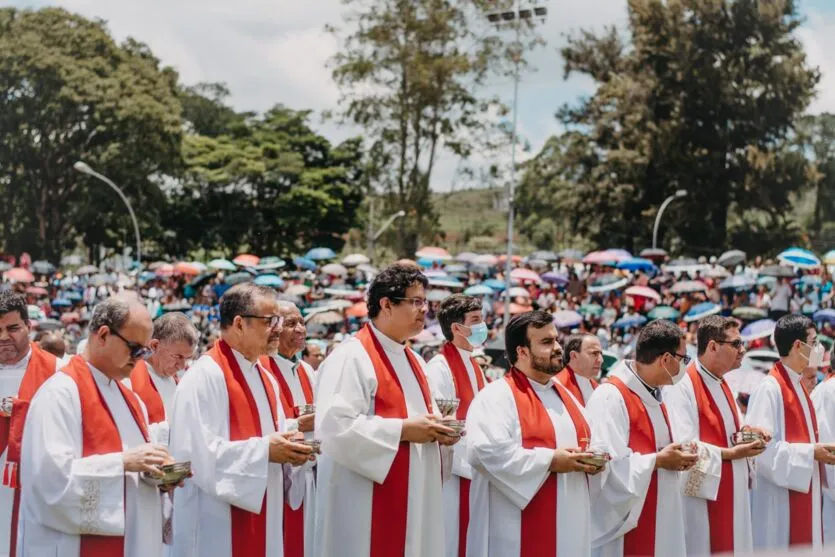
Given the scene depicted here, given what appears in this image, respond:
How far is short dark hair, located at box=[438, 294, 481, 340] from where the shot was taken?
7297 millimetres

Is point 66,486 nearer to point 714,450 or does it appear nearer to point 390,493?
point 390,493

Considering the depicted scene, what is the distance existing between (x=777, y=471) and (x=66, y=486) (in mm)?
4529

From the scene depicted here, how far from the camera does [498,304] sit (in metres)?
24.8

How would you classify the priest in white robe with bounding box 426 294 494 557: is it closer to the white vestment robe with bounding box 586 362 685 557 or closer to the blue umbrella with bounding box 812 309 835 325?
the white vestment robe with bounding box 586 362 685 557

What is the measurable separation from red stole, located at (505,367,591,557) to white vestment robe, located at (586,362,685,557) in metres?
0.39

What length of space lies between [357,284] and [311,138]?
24.0 meters

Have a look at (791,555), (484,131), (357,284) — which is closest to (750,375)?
(791,555)

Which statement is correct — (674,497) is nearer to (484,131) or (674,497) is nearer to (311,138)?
(484,131)

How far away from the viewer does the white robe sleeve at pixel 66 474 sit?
421cm

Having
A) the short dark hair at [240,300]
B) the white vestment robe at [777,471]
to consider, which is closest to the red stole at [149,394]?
the short dark hair at [240,300]

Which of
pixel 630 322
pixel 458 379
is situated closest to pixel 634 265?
pixel 630 322

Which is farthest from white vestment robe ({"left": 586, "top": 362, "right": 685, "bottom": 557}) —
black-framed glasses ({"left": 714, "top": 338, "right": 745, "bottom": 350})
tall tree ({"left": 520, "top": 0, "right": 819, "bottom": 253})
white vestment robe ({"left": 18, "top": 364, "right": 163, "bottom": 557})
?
tall tree ({"left": 520, "top": 0, "right": 819, "bottom": 253})

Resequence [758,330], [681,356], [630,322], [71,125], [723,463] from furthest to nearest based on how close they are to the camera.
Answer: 1. [71,125]
2. [630,322]
3. [758,330]
4. [723,463]
5. [681,356]

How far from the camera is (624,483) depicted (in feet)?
19.0
